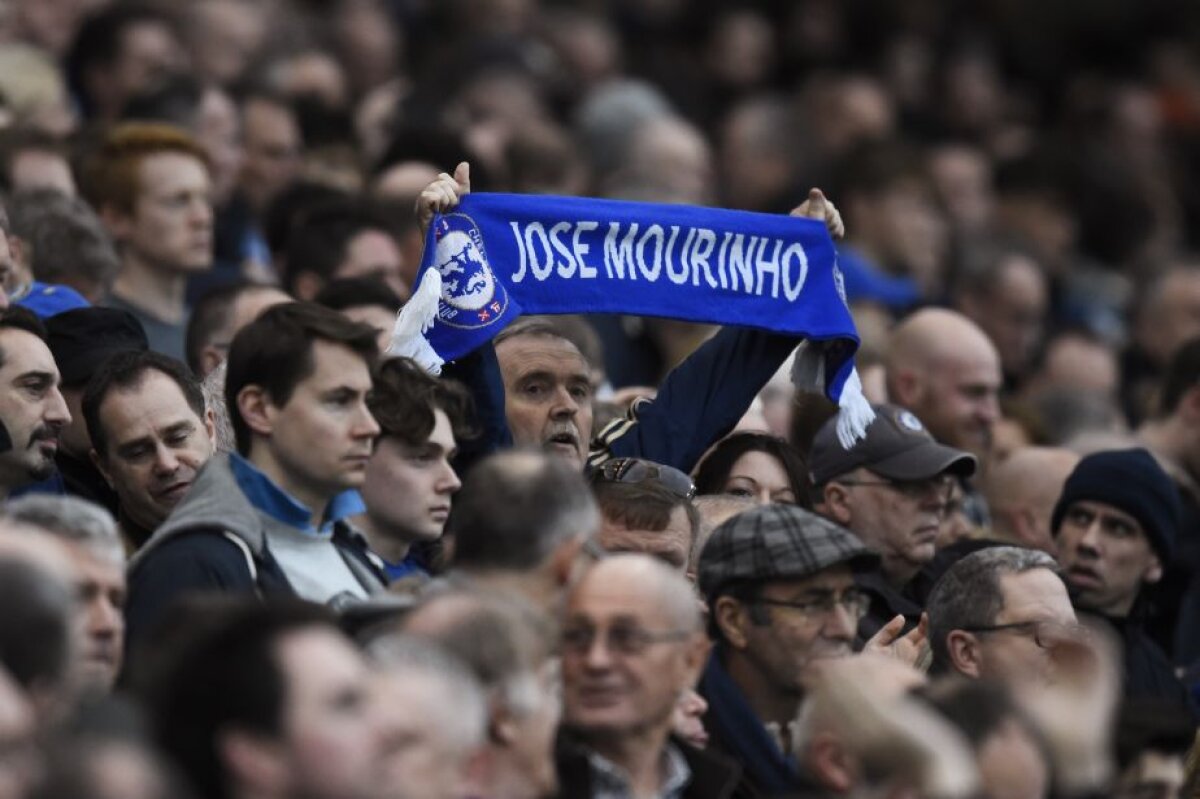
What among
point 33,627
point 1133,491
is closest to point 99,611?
point 33,627

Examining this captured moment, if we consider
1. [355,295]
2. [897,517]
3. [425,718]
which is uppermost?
[355,295]

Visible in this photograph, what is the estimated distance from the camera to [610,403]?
32.8 feet

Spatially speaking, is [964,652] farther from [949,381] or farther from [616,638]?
[949,381]

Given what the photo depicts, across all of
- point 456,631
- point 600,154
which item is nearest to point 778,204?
point 600,154

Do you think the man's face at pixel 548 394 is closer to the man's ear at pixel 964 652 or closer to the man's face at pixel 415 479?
the man's face at pixel 415 479

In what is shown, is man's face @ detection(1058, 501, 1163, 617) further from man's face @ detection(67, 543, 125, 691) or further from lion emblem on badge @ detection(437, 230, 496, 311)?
man's face @ detection(67, 543, 125, 691)

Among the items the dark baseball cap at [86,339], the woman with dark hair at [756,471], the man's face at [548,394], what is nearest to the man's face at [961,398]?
the woman with dark hair at [756,471]

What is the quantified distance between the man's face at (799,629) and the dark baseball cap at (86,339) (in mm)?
2320

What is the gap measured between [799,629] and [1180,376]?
469cm

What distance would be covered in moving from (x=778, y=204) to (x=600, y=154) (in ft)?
3.82

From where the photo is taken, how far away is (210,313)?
9922mm

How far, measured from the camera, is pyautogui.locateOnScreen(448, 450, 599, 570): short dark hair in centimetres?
698

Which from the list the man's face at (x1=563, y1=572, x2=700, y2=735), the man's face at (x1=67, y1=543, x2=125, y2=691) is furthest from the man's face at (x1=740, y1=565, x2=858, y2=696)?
the man's face at (x1=67, y1=543, x2=125, y2=691)

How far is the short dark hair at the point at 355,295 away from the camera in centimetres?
969
